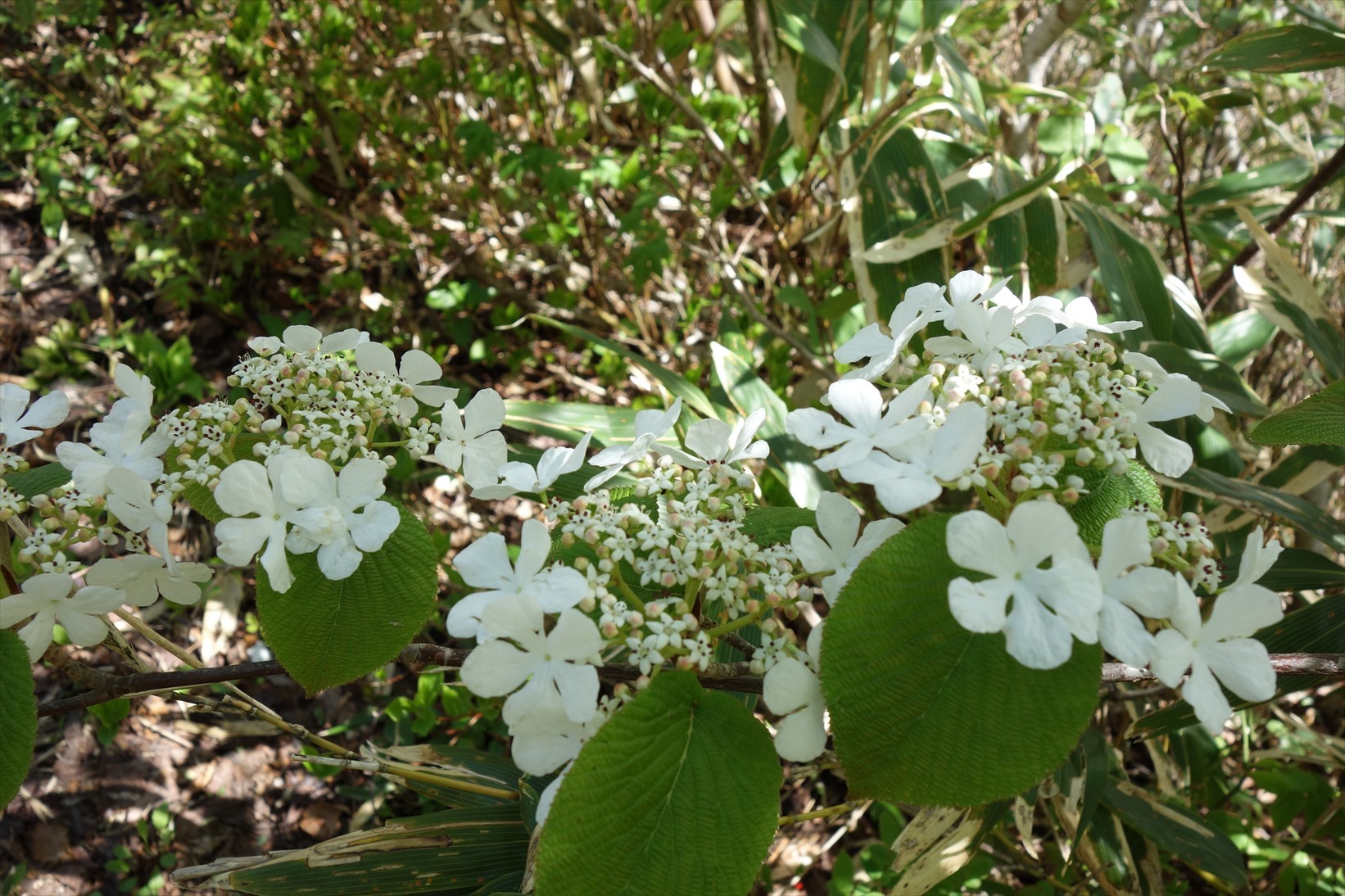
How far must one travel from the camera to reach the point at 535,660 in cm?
48

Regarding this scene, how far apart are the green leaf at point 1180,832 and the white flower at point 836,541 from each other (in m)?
0.85

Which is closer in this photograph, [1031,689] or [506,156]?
[1031,689]

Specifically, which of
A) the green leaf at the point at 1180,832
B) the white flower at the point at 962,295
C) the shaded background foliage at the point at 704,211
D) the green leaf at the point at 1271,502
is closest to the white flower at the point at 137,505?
the white flower at the point at 962,295

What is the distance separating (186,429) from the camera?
22.9 inches

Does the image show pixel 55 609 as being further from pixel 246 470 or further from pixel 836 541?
pixel 836 541

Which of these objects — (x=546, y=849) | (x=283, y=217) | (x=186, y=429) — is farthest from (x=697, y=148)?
(x=546, y=849)

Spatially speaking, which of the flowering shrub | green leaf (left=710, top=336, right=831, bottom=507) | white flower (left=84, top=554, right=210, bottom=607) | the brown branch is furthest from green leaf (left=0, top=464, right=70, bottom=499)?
the brown branch

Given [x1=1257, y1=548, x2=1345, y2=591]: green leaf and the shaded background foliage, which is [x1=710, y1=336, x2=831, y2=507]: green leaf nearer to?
the shaded background foliage

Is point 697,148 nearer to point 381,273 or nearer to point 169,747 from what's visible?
point 381,273

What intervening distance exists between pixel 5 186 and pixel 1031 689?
9.16 ft

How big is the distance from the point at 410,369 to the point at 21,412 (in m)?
0.27

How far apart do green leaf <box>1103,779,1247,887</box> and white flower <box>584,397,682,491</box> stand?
89 cm

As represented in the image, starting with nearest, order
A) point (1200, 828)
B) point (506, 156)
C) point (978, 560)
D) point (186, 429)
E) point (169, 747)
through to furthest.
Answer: point (978, 560), point (186, 429), point (1200, 828), point (169, 747), point (506, 156)

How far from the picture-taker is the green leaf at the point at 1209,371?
1.18 meters
